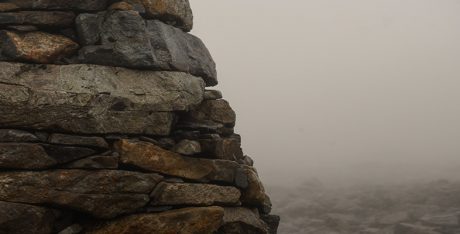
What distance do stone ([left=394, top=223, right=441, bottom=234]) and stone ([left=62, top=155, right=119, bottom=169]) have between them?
Result: 199 ft

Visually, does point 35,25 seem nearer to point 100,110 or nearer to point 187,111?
point 100,110

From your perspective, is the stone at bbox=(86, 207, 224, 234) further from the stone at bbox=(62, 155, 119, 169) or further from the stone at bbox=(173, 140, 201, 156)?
the stone at bbox=(173, 140, 201, 156)

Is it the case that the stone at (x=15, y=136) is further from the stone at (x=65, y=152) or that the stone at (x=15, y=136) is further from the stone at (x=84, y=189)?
the stone at (x=84, y=189)

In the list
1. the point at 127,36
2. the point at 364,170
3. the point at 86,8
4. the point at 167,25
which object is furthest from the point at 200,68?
the point at 364,170

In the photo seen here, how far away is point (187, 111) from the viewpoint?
54.2 ft

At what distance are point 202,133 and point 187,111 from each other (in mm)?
1104

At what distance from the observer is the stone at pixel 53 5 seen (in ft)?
48.4

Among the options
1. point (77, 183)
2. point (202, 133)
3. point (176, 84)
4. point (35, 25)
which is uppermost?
point (35, 25)

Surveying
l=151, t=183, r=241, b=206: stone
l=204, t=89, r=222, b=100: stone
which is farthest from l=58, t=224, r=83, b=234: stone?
l=204, t=89, r=222, b=100: stone

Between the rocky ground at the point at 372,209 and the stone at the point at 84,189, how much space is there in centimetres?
5974

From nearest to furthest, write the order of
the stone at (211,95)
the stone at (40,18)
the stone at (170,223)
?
the stone at (170,223)
the stone at (40,18)
the stone at (211,95)

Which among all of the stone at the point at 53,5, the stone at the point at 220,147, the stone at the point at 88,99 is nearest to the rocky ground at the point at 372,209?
the stone at the point at 220,147

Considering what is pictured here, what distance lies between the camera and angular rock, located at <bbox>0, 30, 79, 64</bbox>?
14.4m

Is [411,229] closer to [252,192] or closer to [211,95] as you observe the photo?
[252,192]
